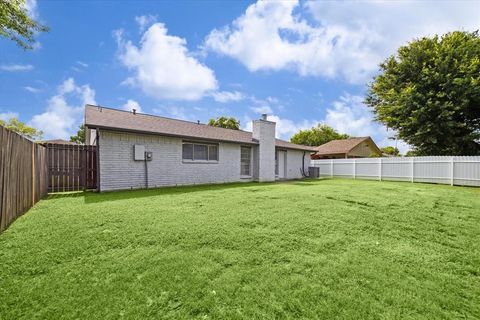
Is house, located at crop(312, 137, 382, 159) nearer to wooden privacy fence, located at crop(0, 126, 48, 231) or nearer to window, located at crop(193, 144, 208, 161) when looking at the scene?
window, located at crop(193, 144, 208, 161)

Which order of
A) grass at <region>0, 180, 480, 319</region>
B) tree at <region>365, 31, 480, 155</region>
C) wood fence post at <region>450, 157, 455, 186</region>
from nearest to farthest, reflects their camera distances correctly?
1. grass at <region>0, 180, 480, 319</region>
2. wood fence post at <region>450, 157, 455, 186</region>
3. tree at <region>365, 31, 480, 155</region>

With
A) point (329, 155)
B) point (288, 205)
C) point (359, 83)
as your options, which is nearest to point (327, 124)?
point (329, 155)

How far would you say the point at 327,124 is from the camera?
4634cm

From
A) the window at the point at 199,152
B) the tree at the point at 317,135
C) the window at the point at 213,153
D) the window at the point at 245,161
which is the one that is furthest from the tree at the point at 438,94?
the tree at the point at 317,135

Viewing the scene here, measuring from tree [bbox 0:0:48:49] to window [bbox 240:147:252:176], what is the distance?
39.1 ft

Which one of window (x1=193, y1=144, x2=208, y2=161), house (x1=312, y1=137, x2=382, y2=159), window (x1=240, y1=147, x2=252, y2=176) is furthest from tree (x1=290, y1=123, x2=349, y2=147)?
window (x1=193, y1=144, x2=208, y2=161)

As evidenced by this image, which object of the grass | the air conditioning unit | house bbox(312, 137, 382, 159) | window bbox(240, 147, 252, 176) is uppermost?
house bbox(312, 137, 382, 159)

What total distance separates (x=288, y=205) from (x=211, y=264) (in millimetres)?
3744

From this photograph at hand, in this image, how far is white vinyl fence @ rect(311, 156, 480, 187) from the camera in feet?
43.7

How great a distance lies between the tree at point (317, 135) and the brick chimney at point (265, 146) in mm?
31172

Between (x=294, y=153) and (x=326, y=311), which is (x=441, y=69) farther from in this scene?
(x=326, y=311)

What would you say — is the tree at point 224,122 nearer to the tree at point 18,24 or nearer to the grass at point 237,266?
the tree at point 18,24

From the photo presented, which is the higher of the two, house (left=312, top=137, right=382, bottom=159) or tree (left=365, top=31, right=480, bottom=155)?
tree (left=365, top=31, right=480, bottom=155)

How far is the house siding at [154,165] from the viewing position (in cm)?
975
